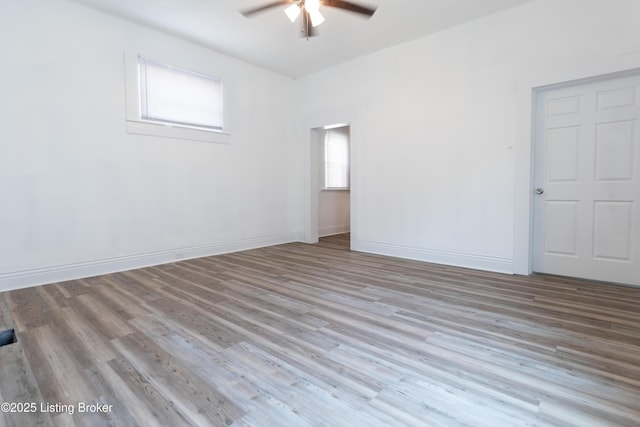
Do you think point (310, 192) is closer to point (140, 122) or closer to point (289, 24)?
point (289, 24)

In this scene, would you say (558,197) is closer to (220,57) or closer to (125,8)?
(220,57)

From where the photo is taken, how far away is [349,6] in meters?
2.76

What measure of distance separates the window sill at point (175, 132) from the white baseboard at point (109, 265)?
62.4 inches

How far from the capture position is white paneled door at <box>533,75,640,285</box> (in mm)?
3068

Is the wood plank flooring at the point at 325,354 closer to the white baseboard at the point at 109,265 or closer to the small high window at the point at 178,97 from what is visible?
the white baseboard at the point at 109,265

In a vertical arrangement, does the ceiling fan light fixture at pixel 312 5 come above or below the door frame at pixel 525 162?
above

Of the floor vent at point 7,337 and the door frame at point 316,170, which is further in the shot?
the door frame at point 316,170

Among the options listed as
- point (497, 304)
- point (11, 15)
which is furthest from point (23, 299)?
point (497, 304)

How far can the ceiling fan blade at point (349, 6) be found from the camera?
2.72 metres

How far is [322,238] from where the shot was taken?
21.2 feet

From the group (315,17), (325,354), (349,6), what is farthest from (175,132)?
(325,354)

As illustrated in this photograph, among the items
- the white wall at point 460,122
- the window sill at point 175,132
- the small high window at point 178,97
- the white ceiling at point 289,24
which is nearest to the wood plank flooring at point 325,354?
the white wall at point 460,122

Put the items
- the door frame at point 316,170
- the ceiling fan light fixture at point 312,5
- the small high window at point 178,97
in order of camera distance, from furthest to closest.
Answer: the door frame at point 316,170
the small high window at point 178,97
the ceiling fan light fixture at point 312,5

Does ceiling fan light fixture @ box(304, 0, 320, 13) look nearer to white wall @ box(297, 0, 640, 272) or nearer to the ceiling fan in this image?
the ceiling fan
